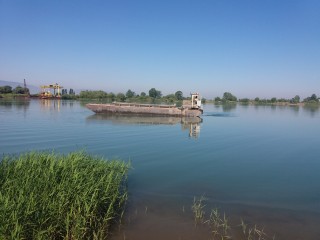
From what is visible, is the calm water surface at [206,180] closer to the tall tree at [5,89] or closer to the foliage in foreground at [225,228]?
the foliage in foreground at [225,228]

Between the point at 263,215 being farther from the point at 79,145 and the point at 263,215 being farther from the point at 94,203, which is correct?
the point at 79,145

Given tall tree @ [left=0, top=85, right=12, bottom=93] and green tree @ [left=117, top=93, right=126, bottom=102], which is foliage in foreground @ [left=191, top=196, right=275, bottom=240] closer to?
green tree @ [left=117, top=93, right=126, bottom=102]

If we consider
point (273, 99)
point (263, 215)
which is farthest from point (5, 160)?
point (273, 99)

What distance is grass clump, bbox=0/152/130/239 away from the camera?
17.1 feet

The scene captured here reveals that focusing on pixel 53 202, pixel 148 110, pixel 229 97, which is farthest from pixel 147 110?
pixel 229 97

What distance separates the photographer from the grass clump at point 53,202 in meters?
5.23

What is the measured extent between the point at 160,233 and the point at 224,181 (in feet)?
17.4

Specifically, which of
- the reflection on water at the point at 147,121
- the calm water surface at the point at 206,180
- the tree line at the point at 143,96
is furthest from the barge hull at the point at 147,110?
the tree line at the point at 143,96

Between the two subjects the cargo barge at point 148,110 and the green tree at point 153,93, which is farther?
the green tree at point 153,93

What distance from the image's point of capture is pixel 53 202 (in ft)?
19.2

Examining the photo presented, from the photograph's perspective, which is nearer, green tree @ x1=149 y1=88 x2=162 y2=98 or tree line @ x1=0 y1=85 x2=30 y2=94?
tree line @ x1=0 y1=85 x2=30 y2=94

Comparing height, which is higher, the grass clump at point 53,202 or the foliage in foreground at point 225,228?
the grass clump at point 53,202

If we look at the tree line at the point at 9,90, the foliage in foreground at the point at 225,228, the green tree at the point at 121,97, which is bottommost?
the foliage in foreground at the point at 225,228

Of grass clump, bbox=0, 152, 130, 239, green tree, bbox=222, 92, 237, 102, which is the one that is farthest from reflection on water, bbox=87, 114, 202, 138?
green tree, bbox=222, 92, 237, 102
